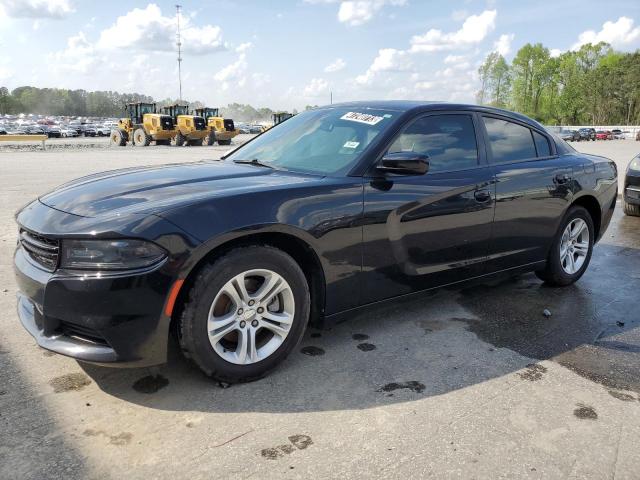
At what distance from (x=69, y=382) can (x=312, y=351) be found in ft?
4.66

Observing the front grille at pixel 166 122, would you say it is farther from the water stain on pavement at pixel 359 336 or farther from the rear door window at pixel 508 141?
the water stain on pavement at pixel 359 336

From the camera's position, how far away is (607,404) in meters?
2.91

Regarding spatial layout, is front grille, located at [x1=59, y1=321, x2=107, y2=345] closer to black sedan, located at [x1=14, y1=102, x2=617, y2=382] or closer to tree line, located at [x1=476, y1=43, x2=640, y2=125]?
black sedan, located at [x1=14, y1=102, x2=617, y2=382]

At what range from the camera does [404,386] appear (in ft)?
9.92

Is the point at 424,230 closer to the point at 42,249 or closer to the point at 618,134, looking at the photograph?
the point at 42,249

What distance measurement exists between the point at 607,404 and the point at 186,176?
275 cm

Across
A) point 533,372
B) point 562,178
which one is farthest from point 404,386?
point 562,178

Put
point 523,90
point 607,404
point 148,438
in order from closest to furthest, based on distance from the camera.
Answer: point 148,438, point 607,404, point 523,90

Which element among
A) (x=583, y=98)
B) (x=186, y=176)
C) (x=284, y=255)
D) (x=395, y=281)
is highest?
(x=583, y=98)

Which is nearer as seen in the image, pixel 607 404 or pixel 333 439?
pixel 333 439

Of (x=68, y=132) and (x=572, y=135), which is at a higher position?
(x=572, y=135)

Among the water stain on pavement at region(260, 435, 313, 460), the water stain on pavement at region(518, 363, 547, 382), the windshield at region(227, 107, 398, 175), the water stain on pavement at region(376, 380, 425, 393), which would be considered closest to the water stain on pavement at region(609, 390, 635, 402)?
the water stain on pavement at region(518, 363, 547, 382)

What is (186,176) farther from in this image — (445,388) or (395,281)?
(445,388)

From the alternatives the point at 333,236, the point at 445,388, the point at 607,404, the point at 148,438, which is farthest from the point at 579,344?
the point at 148,438
